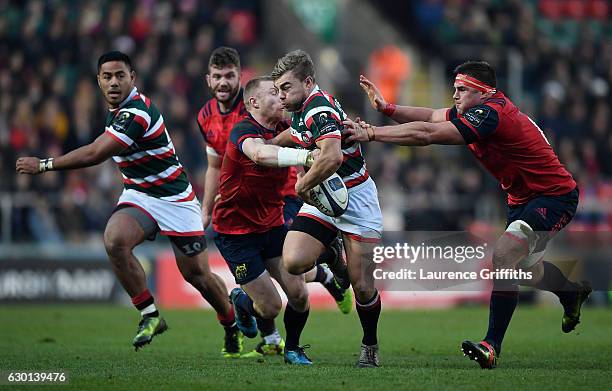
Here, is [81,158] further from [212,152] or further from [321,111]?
[321,111]

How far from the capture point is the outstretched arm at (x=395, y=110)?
1025 cm

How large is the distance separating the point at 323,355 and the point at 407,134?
2806 millimetres

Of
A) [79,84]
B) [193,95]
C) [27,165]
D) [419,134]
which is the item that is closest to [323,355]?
[419,134]

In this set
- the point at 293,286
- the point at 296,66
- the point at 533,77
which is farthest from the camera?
the point at 533,77

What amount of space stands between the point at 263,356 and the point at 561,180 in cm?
350

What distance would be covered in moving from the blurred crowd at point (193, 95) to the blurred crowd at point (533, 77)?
0.12 ft

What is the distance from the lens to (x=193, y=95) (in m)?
22.4

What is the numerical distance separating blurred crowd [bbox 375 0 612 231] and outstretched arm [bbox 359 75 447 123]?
9845mm

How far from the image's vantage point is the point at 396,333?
14.2 meters

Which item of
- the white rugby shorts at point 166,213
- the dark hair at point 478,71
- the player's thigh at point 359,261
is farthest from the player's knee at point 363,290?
the dark hair at point 478,71

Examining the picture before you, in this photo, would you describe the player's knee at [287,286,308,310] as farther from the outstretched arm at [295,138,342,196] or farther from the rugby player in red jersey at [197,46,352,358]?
the outstretched arm at [295,138,342,196]

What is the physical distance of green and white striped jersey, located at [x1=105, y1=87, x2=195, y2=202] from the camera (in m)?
10.5

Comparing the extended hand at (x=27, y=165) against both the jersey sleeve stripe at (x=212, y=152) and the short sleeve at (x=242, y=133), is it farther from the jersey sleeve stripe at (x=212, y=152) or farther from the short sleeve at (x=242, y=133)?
the jersey sleeve stripe at (x=212, y=152)

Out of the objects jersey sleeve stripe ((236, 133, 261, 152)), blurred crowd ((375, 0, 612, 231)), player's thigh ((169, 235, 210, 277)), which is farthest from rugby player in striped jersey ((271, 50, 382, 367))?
blurred crowd ((375, 0, 612, 231))
